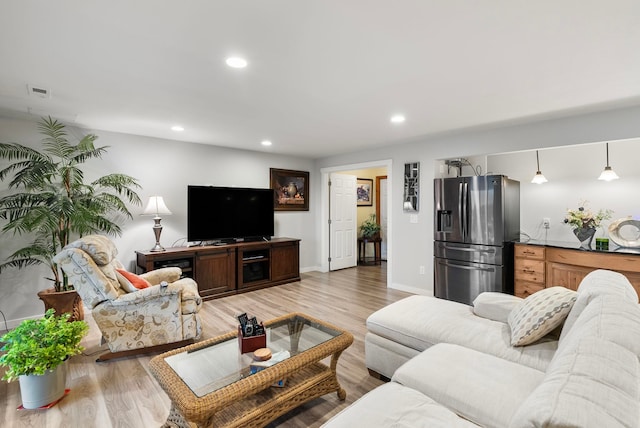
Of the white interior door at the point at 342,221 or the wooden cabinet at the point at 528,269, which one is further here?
the white interior door at the point at 342,221

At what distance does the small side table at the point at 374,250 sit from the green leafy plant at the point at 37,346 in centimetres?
566

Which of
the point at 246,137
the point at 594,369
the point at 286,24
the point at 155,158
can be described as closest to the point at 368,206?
the point at 246,137

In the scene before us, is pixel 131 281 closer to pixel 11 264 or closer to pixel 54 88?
pixel 11 264

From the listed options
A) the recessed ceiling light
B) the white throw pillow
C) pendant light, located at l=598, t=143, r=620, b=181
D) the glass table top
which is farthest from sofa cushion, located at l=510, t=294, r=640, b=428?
pendant light, located at l=598, t=143, r=620, b=181

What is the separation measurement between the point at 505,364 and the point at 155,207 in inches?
161

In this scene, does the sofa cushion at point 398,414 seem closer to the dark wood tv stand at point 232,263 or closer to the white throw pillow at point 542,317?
the white throw pillow at point 542,317

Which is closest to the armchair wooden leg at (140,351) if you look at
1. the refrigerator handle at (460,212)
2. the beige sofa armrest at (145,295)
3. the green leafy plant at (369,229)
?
the beige sofa armrest at (145,295)

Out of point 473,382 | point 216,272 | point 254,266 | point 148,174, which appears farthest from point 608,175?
point 148,174

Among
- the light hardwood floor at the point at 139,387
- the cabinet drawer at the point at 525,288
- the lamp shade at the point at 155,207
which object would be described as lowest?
the light hardwood floor at the point at 139,387

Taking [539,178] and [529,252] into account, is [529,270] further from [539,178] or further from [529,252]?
[539,178]

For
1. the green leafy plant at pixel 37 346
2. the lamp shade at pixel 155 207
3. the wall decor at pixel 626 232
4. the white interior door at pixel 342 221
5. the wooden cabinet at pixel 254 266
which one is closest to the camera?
the green leafy plant at pixel 37 346

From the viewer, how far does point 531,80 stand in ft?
7.79

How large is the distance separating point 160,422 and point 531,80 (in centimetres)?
357

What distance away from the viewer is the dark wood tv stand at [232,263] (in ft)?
13.4
